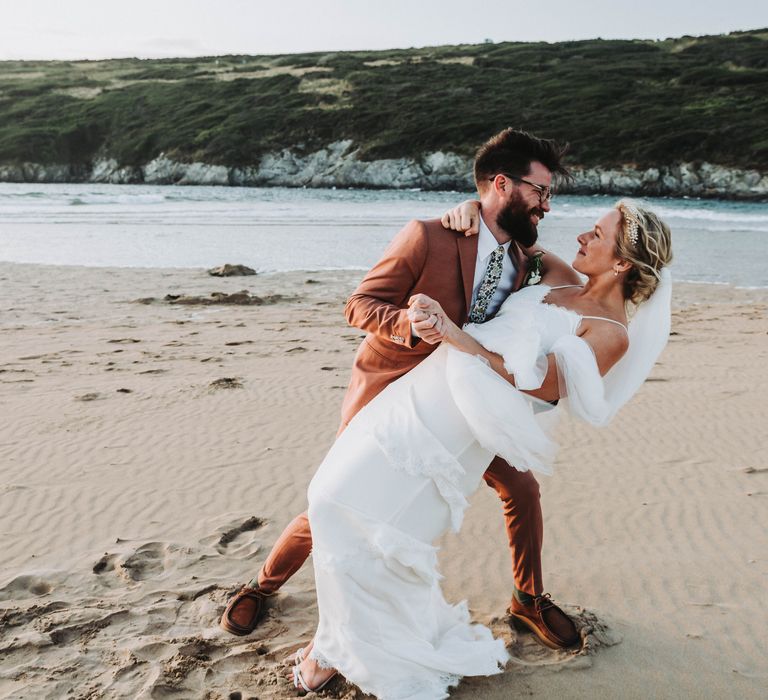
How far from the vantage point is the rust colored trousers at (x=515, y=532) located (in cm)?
324

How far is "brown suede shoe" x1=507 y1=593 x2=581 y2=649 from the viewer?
11.1ft

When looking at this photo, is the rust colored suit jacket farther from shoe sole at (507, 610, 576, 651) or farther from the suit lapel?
shoe sole at (507, 610, 576, 651)

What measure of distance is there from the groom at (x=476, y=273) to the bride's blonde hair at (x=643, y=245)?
33 cm

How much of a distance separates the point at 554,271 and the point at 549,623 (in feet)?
5.10

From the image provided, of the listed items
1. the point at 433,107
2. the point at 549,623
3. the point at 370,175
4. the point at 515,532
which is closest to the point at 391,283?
the point at 515,532

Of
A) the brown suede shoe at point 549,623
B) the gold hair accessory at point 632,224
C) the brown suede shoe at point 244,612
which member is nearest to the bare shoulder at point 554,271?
the gold hair accessory at point 632,224

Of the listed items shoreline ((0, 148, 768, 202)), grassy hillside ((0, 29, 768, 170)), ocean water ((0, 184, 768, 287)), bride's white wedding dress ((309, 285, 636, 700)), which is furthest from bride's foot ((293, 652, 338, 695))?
grassy hillside ((0, 29, 768, 170))

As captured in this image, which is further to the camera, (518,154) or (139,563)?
(139,563)

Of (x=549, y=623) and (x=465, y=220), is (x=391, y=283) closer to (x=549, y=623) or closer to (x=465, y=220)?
(x=465, y=220)

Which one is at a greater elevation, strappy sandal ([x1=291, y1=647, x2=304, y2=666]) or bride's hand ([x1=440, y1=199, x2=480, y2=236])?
bride's hand ([x1=440, y1=199, x2=480, y2=236])

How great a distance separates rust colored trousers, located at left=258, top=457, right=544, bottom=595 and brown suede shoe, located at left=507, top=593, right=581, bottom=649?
7cm

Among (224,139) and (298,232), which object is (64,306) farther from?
(224,139)

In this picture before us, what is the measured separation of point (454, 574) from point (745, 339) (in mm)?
7326

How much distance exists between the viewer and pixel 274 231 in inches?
899
